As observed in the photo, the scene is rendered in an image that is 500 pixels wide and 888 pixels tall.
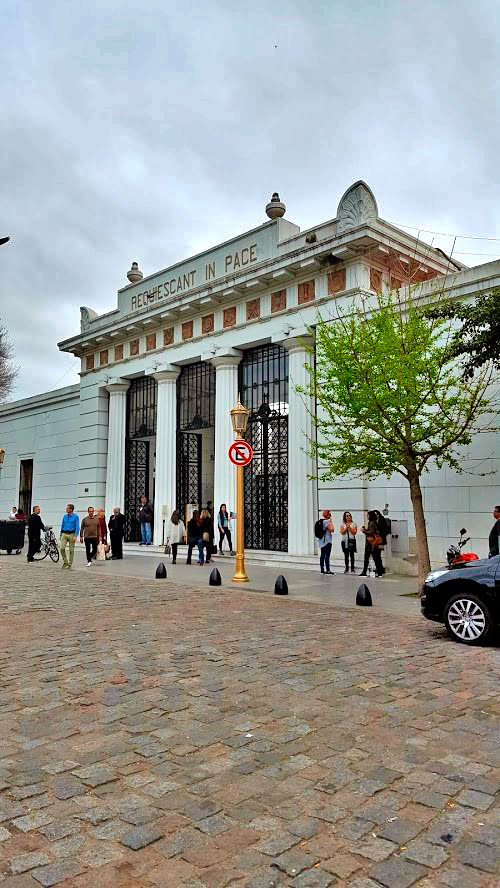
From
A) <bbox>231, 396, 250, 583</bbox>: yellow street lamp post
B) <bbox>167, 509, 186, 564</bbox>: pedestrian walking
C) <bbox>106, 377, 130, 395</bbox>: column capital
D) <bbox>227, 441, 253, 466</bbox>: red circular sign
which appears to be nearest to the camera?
<bbox>227, 441, 253, 466</bbox>: red circular sign

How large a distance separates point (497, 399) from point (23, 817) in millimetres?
12944

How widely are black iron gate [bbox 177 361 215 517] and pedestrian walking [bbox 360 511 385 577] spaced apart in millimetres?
8881

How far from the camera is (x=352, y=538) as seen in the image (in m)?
15.6

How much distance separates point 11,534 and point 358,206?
52.4 feet

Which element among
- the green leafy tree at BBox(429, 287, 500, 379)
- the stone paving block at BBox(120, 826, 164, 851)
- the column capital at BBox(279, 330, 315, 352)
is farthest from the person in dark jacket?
the stone paving block at BBox(120, 826, 164, 851)

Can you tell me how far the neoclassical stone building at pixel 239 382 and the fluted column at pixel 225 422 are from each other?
0.04 m

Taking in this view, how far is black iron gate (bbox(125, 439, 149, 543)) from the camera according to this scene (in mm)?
24875

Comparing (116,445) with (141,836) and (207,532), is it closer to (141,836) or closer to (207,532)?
(207,532)

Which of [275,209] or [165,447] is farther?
[165,447]

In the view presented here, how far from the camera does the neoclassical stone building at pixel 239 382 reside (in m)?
16.5

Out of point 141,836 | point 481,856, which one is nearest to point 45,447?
point 141,836

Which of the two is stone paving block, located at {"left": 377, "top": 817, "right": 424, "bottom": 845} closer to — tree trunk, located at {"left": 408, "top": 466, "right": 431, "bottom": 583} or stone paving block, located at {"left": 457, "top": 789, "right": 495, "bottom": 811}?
stone paving block, located at {"left": 457, "top": 789, "right": 495, "bottom": 811}

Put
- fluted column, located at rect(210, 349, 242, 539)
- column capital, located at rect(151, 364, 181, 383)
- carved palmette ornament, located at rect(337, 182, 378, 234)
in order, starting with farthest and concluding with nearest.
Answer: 1. column capital, located at rect(151, 364, 181, 383)
2. fluted column, located at rect(210, 349, 242, 539)
3. carved palmette ornament, located at rect(337, 182, 378, 234)

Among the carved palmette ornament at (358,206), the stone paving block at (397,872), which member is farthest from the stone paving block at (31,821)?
the carved palmette ornament at (358,206)
